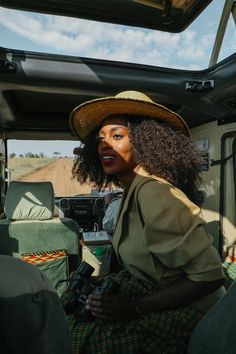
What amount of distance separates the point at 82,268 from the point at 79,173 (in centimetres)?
84

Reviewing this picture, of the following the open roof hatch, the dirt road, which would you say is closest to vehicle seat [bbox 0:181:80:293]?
the open roof hatch

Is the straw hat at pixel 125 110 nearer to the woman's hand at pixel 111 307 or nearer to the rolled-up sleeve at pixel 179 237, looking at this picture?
the rolled-up sleeve at pixel 179 237

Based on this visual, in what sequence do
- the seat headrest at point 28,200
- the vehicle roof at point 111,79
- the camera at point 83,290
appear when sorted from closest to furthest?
the camera at point 83,290
the vehicle roof at point 111,79
the seat headrest at point 28,200

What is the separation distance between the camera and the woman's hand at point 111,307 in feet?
4.27

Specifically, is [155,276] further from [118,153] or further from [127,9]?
[127,9]

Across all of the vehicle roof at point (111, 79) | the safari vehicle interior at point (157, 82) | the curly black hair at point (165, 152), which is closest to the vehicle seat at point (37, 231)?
the safari vehicle interior at point (157, 82)

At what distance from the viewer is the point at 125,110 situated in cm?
176

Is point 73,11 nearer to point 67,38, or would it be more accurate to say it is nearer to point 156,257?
point 67,38

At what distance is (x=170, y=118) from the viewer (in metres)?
1.79

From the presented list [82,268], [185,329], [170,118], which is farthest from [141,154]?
[185,329]

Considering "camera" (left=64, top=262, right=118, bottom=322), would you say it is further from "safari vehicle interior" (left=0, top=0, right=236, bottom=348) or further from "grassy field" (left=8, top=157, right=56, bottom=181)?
"grassy field" (left=8, top=157, right=56, bottom=181)

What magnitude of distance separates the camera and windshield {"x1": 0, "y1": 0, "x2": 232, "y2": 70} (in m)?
1.59

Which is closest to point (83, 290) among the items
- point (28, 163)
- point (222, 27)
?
point (222, 27)

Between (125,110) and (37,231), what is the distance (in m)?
1.94
